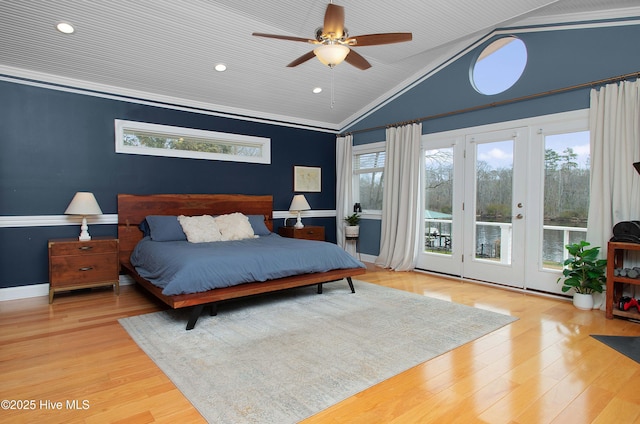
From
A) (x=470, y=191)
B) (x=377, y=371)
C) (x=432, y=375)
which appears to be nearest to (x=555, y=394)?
(x=432, y=375)

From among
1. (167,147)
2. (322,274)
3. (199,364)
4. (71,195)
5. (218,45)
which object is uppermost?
(218,45)

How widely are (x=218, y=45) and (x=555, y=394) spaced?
4.49m

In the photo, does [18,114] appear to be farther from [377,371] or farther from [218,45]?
[377,371]

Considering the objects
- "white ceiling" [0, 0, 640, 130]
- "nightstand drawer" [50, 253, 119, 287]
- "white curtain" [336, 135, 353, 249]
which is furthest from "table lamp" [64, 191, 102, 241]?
"white curtain" [336, 135, 353, 249]

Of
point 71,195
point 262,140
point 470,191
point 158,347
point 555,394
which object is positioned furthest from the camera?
point 262,140

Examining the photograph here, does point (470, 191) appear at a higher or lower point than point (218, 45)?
lower

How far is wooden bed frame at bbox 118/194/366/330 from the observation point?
3230mm

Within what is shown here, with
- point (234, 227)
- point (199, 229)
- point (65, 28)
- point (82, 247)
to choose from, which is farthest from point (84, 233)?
point (65, 28)

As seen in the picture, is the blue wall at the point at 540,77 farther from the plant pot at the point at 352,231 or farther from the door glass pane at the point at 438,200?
the plant pot at the point at 352,231

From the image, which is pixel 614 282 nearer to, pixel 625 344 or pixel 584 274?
pixel 584 274

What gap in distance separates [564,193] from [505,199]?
67cm

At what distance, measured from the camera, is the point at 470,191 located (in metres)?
5.08

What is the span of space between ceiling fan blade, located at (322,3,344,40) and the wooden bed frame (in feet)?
7.69

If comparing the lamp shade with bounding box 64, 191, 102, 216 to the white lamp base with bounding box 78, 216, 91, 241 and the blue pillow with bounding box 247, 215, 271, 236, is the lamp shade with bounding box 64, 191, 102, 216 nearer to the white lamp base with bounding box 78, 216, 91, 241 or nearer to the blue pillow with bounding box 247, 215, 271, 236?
the white lamp base with bounding box 78, 216, 91, 241
